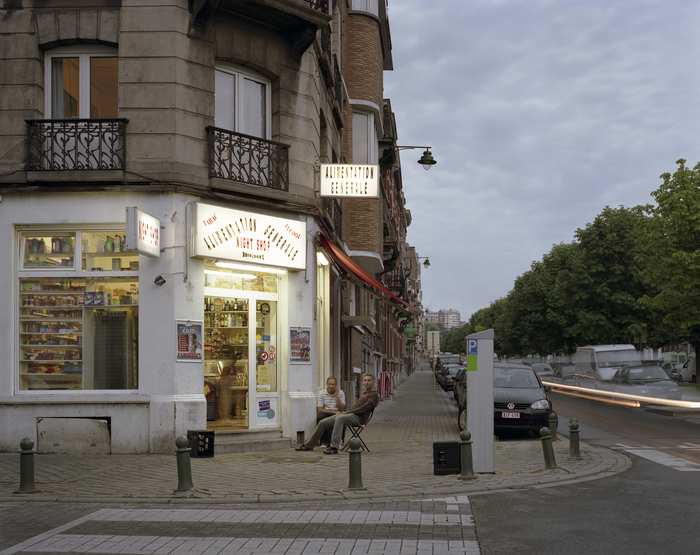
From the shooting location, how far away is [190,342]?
12.9 meters

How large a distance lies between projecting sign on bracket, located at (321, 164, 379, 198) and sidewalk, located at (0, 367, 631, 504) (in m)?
5.29

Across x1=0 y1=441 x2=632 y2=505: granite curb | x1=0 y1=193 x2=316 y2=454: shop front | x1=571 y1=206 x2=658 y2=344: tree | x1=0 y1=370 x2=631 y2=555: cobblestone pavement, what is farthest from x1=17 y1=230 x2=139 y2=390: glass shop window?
x1=571 y1=206 x2=658 y2=344: tree

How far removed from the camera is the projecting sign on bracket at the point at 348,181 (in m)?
15.5

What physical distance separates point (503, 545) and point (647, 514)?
6.85 ft

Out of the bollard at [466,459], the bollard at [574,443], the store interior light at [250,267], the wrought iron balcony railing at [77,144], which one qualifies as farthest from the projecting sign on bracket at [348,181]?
the bollard at [466,459]

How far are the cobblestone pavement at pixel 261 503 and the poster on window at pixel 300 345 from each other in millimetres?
2008

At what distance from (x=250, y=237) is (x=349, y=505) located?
6.71 m

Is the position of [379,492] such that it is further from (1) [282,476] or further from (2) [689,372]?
(2) [689,372]

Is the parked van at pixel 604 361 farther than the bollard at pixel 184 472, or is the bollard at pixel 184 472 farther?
the parked van at pixel 604 361

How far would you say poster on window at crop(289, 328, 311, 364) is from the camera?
1445 centimetres

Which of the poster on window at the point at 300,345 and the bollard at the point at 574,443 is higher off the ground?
the poster on window at the point at 300,345


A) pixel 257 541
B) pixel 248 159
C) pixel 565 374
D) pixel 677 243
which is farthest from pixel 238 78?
pixel 565 374

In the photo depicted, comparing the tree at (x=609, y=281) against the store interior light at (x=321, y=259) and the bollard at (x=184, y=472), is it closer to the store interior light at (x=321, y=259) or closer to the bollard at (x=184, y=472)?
the store interior light at (x=321, y=259)

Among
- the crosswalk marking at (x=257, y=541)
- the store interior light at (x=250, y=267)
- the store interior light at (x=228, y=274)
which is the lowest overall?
the crosswalk marking at (x=257, y=541)
